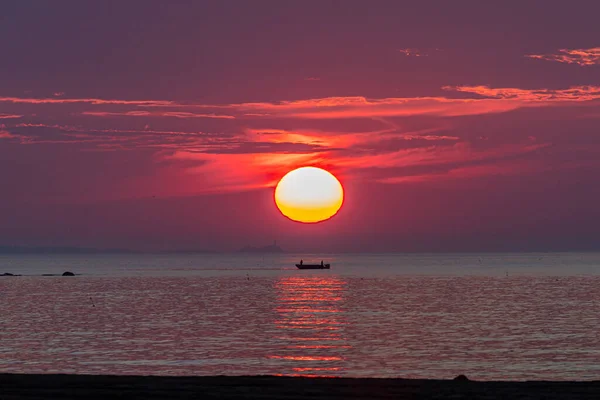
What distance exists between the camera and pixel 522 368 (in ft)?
146

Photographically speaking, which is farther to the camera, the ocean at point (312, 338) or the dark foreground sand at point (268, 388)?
the ocean at point (312, 338)

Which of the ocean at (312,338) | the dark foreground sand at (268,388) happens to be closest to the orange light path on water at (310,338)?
the ocean at (312,338)

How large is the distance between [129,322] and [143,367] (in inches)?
1385

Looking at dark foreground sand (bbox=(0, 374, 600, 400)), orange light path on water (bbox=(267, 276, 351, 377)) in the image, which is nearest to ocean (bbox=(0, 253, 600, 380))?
orange light path on water (bbox=(267, 276, 351, 377))

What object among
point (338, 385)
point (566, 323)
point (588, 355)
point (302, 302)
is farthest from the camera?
point (302, 302)

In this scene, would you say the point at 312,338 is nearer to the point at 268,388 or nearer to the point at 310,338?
the point at 310,338

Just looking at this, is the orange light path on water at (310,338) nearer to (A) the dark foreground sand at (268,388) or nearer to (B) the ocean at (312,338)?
(B) the ocean at (312,338)

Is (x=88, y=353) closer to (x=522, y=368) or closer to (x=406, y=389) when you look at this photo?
(x=522, y=368)

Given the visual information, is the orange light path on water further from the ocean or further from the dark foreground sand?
the dark foreground sand

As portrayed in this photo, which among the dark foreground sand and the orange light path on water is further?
the orange light path on water

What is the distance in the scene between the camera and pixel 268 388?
2064cm

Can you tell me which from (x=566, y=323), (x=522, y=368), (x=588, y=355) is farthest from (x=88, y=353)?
(x=566, y=323)

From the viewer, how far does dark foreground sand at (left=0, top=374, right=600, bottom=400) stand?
19.5 meters

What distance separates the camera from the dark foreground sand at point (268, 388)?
19.5 metres
